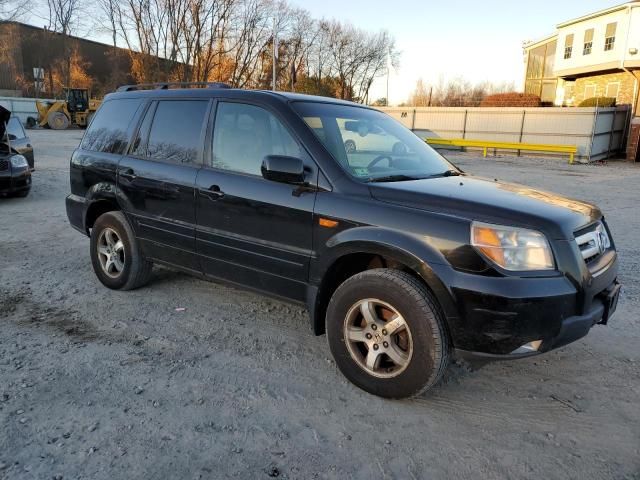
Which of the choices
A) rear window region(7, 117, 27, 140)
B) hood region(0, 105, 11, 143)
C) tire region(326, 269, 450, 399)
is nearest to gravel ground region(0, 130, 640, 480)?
tire region(326, 269, 450, 399)

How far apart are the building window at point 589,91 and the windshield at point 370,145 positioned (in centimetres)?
3344

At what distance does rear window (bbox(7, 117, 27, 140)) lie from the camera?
1031cm

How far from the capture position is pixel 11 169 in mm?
9156

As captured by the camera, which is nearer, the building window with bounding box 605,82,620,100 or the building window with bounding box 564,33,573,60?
the building window with bounding box 605,82,620,100

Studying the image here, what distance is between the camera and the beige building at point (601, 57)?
27453 mm

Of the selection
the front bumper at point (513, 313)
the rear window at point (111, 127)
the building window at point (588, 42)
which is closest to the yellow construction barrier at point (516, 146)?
the building window at point (588, 42)

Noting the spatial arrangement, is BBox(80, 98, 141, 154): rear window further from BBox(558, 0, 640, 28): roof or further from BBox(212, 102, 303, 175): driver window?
BBox(558, 0, 640, 28): roof

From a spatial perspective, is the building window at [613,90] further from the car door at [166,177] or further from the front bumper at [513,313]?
the front bumper at [513,313]

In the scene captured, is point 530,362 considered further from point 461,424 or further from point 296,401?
point 296,401

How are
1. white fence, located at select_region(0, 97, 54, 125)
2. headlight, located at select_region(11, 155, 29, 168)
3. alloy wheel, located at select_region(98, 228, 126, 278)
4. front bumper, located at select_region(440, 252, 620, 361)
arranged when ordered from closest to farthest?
front bumper, located at select_region(440, 252, 620, 361)
alloy wheel, located at select_region(98, 228, 126, 278)
headlight, located at select_region(11, 155, 29, 168)
white fence, located at select_region(0, 97, 54, 125)

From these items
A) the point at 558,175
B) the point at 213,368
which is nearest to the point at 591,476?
the point at 213,368

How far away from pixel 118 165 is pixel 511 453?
3866 millimetres

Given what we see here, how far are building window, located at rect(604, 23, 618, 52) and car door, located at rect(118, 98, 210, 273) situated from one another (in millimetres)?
32571

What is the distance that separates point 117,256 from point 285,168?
2.39 metres
